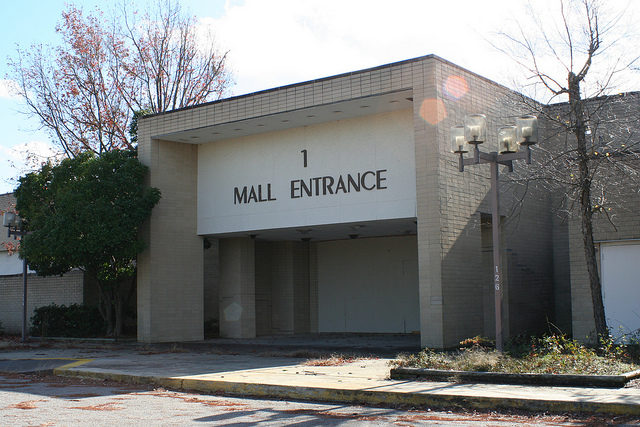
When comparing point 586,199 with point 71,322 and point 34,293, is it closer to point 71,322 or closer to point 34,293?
point 71,322

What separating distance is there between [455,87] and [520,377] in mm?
9913

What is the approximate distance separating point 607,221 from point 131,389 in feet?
37.3

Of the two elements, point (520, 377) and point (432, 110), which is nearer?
point (520, 377)

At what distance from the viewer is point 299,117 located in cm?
2073

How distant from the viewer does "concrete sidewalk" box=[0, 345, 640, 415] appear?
9.28 m

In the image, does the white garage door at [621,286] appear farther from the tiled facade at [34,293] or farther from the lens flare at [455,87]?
the tiled facade at [34,293]

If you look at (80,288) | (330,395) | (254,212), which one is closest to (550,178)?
(330,395)

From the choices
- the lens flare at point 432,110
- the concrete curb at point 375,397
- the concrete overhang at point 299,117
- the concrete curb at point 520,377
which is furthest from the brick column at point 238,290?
the concrete curb at point 520,377

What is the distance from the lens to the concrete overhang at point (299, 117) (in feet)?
62.3

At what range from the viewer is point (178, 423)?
866 centimetres

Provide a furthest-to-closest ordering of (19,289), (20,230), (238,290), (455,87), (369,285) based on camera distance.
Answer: (19,289) < (369,285) < (238,290) < (20,230) < (455,87)

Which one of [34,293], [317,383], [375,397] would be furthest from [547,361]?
[34,293]

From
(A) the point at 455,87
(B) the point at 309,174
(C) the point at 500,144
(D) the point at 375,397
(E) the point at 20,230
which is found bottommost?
(D) the point at 375,397

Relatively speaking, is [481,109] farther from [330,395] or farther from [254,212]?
[330,395]
